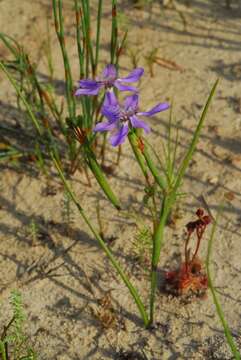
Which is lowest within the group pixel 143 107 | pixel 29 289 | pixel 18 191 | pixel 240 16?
pixel 29 289

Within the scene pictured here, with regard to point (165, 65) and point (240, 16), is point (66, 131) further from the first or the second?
point (240, 16)

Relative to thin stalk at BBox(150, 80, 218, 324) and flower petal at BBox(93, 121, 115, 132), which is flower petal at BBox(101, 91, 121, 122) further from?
thin stalk at BBox(150, 80, 218, 324)

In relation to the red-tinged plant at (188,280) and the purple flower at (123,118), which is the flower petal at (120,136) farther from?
the red-tinged plant at (188,280)

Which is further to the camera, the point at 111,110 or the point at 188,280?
the point at 188,280

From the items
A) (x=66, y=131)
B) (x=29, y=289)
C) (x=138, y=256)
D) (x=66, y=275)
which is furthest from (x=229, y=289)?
(x=66, y=131)

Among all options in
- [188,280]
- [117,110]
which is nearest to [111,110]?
[117,110]

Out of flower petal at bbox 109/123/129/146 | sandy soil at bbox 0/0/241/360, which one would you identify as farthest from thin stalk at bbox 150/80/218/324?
sandy soil at bbox 0/0/241/360

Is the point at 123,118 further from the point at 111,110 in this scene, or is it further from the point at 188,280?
the point at 188,280
